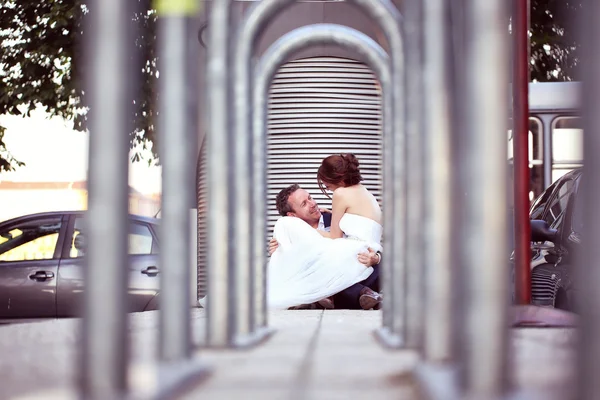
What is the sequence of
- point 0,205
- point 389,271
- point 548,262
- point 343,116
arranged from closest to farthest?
point 389,271 < point 548,262 < point 343,116 < point 0,205

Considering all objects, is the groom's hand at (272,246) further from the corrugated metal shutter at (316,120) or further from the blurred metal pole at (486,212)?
the blurred metal pole at (486,212)

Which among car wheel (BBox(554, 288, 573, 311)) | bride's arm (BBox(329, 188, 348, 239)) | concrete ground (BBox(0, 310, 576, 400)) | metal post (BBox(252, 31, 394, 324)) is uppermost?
metal post (BBox(252, 31, 394, 324))

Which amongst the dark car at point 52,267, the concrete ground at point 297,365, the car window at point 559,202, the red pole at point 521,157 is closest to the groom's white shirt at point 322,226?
the car window at point 559,202

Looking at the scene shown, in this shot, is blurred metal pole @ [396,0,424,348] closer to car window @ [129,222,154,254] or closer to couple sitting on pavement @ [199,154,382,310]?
couple sitting on pavement @ [199,154,382,310]

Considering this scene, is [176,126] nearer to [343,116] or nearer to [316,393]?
[316,393]

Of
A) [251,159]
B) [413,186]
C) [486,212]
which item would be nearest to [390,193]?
[251,159]

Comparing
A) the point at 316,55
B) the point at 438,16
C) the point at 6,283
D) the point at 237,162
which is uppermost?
the point at 316,55

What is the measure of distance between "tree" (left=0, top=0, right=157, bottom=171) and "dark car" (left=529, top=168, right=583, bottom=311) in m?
9.32

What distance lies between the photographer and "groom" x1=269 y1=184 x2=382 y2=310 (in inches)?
287

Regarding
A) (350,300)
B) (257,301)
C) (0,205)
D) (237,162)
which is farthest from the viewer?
(0,205)

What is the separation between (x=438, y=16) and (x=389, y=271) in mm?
1260

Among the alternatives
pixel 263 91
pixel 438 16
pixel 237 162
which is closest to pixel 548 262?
pixel 263 91

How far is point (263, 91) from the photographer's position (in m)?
3.70

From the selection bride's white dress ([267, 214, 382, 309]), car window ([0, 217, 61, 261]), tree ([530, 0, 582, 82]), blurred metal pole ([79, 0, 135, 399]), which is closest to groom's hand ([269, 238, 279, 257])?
bride's white dress ([267, 214, 382, 309])
